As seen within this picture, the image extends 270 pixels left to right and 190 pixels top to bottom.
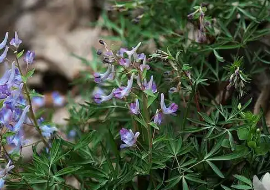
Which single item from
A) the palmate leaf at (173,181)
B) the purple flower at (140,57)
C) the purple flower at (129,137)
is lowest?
the palmate leaf at (173,181)

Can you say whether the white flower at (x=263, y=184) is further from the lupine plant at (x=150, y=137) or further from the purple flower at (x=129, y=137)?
the purple flower at (x=129, y=137)

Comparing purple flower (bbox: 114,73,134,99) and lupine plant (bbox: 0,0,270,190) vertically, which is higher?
purple flower (bbox: 114,73,134,99)

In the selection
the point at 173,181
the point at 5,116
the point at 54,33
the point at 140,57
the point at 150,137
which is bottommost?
the point at 54,33

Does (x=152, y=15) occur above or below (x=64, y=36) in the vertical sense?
above

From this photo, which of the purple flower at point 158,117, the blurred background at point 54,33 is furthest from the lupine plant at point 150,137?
the blurred background at point 54,33

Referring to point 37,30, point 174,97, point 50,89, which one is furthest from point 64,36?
point 174,97

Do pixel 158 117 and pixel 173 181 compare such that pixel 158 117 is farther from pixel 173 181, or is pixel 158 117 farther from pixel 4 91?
pixel 4 91

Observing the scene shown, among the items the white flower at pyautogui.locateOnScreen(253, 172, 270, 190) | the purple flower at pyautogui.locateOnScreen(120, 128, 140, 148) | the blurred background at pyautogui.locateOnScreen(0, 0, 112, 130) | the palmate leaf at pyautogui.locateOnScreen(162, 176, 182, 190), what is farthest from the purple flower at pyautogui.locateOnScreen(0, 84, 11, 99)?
the blurred background at pyautogui.locateOnScreen(0, 0, 112, 130)

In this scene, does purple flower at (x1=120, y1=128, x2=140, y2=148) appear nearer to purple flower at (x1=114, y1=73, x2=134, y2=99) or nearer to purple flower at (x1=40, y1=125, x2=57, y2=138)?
purple flower at (x1=114, y1=73, x2=134, y2=99)

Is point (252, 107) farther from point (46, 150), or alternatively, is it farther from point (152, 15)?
point (46, 150)

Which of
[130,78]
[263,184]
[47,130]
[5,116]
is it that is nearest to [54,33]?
[47,130]

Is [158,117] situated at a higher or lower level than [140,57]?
lower
